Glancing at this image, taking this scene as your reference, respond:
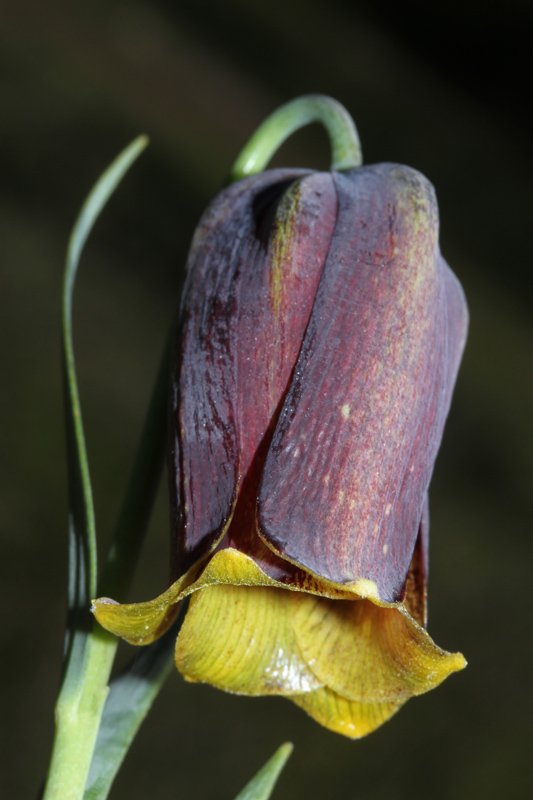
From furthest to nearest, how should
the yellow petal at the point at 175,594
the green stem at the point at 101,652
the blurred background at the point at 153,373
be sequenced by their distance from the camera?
the blurred background at the point at 153,373, the green stem at the point at 101,652, the yellow petal at the point at 175,594

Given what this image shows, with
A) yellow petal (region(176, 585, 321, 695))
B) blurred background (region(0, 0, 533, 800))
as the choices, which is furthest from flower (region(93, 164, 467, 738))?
blurred background (region(0, 0, 533, 800))

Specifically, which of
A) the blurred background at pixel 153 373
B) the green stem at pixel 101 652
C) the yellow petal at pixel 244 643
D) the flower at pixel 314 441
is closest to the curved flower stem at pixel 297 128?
the flower at pixel 314 441

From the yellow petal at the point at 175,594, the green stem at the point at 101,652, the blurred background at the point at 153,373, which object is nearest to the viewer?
the yellow petal at the point at 175,594

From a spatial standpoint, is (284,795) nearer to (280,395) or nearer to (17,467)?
(17,467)

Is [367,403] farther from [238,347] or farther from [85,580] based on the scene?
[85,580]

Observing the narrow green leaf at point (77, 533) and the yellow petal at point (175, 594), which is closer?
the yellow petal at point (175, 594)

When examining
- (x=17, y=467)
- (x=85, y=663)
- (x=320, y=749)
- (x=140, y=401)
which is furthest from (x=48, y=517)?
(x=85, y=663)

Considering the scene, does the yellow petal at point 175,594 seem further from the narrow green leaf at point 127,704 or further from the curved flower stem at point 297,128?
the curved flower stem at point 297,128

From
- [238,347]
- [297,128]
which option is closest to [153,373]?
[297,128]
